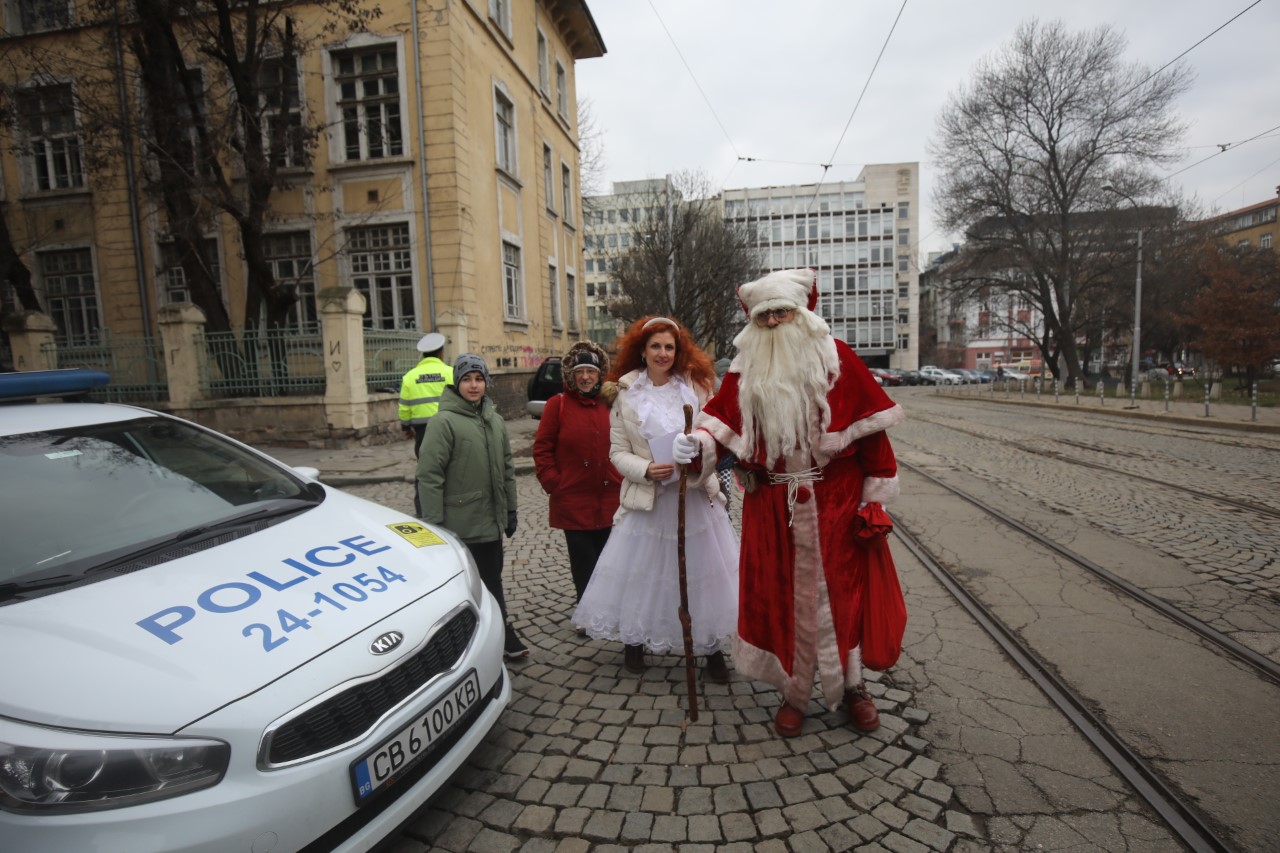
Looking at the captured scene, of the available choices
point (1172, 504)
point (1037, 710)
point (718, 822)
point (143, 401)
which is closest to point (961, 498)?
point (1172, 504)

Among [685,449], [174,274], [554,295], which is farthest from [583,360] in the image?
[554,295]

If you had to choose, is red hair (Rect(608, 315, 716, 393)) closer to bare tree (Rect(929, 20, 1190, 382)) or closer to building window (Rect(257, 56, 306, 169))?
building window (Rect(257, 56, 306, 169))

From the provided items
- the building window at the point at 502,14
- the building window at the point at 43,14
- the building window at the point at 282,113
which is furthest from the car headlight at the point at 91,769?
the building window at the point at 43,14

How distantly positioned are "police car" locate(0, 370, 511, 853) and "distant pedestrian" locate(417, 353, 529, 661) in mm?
437

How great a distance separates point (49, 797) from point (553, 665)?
93.3 inches

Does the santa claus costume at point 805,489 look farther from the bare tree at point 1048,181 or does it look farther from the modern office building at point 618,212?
the bare tree at point 1048,181

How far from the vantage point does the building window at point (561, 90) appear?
76.9 ft

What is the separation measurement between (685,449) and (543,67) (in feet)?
75.3

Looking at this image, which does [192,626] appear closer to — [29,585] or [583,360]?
[29,585]

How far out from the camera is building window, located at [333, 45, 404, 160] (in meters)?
15.4

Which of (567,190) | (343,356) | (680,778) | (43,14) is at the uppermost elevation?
(43,14)

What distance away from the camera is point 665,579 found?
3271 mm

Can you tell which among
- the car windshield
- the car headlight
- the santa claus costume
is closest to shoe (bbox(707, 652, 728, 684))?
the santa claus costume

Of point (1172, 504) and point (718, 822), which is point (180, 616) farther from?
point (1172, 504)
